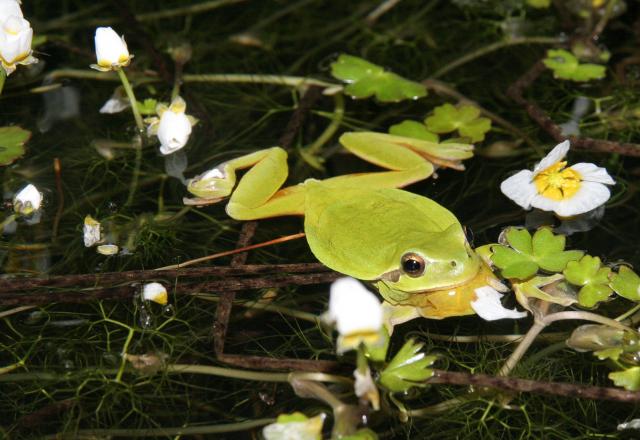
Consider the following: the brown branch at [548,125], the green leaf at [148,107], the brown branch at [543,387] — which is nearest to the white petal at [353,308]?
the brown branch at [543,387]

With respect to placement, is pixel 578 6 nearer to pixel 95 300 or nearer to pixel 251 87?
pixel 251 87

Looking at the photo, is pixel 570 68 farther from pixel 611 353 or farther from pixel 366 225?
pixel 611 353

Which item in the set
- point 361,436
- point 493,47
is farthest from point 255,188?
point 493,47

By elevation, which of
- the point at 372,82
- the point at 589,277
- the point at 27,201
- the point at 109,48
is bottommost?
the point at 589,277

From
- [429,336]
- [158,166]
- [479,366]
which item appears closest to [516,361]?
[479,366]

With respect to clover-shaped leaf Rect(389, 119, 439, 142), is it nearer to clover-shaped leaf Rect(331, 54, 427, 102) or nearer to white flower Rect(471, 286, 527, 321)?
clover-shaped leaf Rect(331, 54, 427, 102)

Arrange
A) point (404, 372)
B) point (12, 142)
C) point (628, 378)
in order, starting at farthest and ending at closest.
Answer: point (12, 142), point (628, 378), point (404, 372)

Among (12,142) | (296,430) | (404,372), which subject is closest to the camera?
(296,430)
